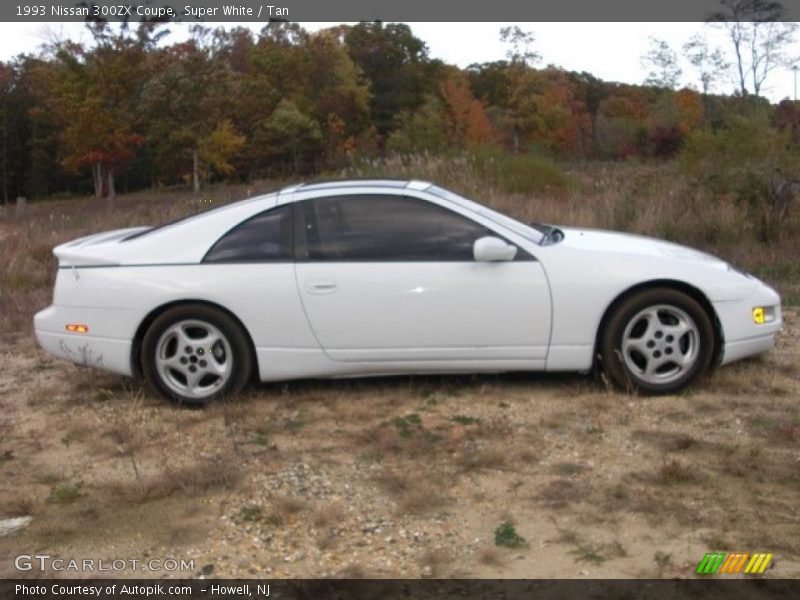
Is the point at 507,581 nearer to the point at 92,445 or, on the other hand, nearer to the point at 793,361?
the point at 92,445

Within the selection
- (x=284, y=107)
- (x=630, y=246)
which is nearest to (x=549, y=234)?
(x=630, y=246)

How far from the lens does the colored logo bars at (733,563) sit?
3.65 meters

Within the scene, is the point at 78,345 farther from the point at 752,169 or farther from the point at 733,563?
the point at 752,169

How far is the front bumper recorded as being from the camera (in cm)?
574

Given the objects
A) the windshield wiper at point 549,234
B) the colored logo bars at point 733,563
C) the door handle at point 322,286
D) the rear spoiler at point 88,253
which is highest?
the windshield wiper at point 549,234

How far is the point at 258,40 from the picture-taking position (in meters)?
48.8

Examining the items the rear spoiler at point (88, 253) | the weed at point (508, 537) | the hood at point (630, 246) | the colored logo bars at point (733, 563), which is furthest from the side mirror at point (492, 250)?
the colored logo bars at point (733, 563)

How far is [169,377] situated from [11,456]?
1.00 meters

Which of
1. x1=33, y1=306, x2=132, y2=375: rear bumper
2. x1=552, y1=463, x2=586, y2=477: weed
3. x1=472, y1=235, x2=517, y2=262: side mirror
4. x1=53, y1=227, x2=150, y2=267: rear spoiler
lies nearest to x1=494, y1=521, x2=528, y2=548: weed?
x1=552, y1=463, x2=586, y2=477: weed

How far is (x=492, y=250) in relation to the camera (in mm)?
5645

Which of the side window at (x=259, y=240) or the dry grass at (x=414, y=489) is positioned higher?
the side window at (x=259, y=240)

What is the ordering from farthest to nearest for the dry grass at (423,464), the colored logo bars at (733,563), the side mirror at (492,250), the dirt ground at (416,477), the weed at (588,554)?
the side mirror at (492,250) → the dry grass at (423,464) → the dirt ground at (416,477) → the weed at (588,554) → the colored logo bars at (733,563)

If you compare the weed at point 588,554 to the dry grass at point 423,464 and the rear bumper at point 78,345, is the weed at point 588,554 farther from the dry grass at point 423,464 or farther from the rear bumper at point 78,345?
the rear bumper at point 78,345

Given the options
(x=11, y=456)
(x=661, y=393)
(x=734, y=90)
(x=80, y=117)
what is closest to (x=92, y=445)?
(x=11, y=456)
